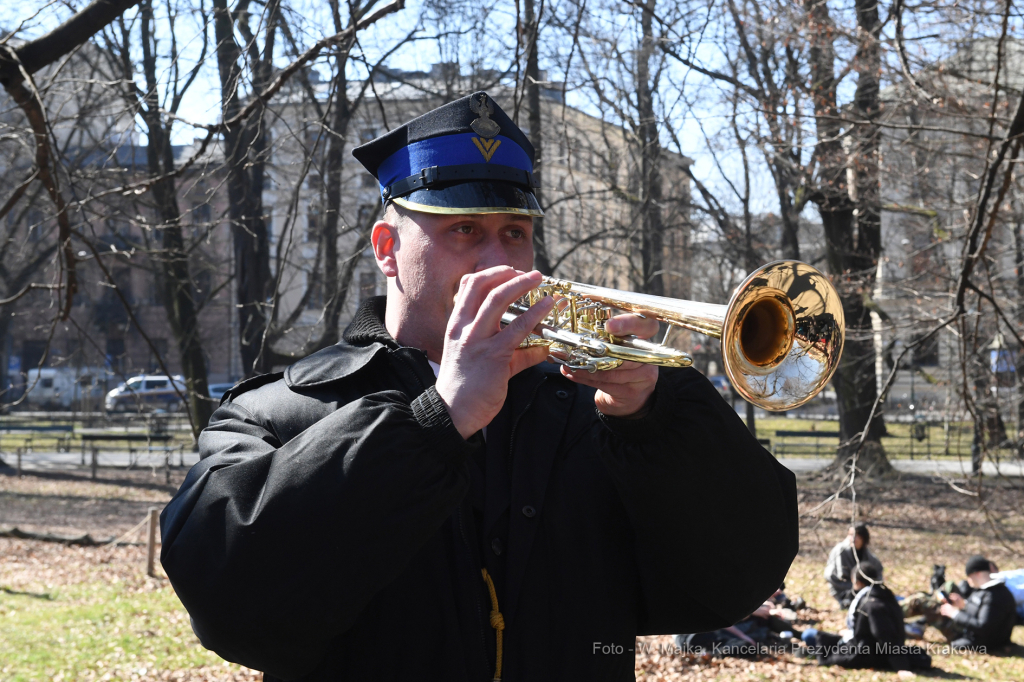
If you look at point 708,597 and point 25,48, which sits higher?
point 25,48

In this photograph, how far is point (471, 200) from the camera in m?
2.26

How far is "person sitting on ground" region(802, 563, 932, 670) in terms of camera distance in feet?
23.0

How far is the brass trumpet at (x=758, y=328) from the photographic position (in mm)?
2143

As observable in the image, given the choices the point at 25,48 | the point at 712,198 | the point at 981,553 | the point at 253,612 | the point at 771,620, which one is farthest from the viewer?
the point at 712,198

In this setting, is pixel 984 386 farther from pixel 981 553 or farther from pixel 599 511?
pixel 599 511

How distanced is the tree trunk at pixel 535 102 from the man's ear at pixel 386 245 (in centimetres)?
162

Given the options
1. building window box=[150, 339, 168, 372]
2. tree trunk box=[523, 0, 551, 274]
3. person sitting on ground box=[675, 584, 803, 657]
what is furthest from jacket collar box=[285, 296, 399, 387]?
person sitting on ground box=[675, 584, 803, 657]

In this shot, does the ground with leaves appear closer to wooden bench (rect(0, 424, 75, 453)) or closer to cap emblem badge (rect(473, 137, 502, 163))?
cap emblem badge (rect(473, 137, 502, 163))

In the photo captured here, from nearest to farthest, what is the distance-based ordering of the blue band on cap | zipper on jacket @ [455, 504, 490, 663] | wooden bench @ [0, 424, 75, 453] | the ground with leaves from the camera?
zipper on jacket @ [455, 504, 490, 663]
the blue band on cap
the ground with leaves
wooden bench @ [0, 424, 75, 453]

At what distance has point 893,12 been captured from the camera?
17.4 feet

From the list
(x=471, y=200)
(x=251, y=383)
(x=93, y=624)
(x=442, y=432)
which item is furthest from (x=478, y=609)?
(x=93, y=624)

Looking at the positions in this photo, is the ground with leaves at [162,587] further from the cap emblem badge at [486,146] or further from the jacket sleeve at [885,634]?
the cap emblem badge at [486,146]

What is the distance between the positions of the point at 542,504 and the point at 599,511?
0.50ft

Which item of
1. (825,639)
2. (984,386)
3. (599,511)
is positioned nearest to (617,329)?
(599,511)
